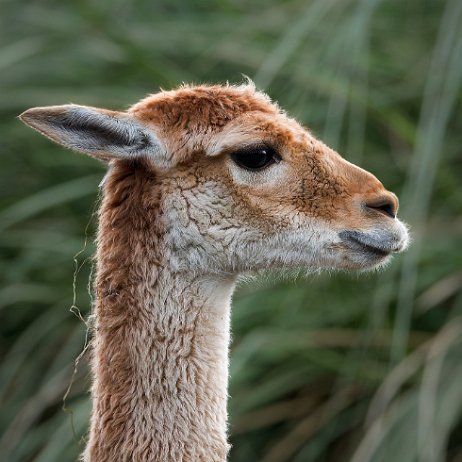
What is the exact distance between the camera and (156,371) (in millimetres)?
3291

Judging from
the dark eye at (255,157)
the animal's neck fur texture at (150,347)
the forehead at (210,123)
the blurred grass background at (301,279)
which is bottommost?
the animal's neck fur texture at (150,347)

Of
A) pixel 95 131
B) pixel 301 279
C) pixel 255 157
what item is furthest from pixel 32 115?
pixel 301 279

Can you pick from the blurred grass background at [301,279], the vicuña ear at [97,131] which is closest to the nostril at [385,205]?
the vicuña ear at [97,131]

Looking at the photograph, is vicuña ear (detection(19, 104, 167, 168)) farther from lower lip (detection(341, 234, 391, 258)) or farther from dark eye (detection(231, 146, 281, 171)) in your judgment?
lower lip (detection(341, 234, 391, 258))

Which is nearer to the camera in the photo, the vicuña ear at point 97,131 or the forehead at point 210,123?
the vicuña ear at point 97,131

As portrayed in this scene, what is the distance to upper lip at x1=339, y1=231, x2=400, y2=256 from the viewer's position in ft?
11.2

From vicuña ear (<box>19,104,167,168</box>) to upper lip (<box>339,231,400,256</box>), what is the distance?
577 mm

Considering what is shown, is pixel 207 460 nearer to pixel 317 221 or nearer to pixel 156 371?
pixel 156 371

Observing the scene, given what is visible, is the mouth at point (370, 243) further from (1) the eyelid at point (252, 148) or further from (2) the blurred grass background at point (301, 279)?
(2) the blurred grass background at point (301, 279)

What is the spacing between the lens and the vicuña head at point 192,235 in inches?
129

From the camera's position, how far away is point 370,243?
11.3 feet

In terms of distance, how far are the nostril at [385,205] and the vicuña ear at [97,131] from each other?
0.62 metres

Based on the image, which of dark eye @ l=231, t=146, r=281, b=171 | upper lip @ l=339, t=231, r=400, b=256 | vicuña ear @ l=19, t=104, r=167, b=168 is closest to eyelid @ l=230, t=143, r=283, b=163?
dark eye @ l=231, t=146, r=281, b=171

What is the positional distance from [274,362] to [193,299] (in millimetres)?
2582
